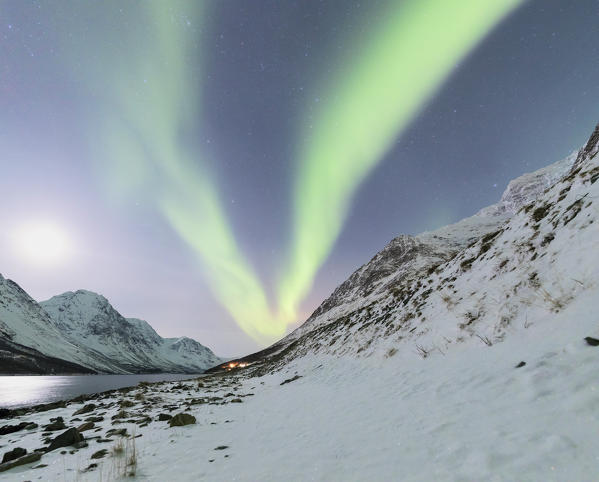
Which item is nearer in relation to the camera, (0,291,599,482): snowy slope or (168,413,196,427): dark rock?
(0,291,599,482): snowy slope

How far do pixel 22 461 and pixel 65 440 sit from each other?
1306 millimetres

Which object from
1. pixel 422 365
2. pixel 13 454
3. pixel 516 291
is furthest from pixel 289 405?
pixel 516 291

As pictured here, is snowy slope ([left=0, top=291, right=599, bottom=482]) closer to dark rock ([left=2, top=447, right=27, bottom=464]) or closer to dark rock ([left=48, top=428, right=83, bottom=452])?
dark rock ([left=48, top=428, right=83, bottom=452])

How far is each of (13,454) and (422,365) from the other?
34.7 feet

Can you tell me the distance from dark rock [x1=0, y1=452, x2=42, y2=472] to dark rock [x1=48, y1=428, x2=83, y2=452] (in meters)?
0.68

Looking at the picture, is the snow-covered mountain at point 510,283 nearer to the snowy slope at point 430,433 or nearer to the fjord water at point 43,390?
the snowy slope at point 430,433

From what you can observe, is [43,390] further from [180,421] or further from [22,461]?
[22,461]

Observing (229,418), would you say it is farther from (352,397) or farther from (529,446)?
(529,446)

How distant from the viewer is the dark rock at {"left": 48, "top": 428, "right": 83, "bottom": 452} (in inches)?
276

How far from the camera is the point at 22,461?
235 inches

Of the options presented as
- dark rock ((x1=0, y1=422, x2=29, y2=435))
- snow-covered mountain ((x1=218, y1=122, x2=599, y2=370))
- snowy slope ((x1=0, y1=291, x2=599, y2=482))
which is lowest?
snowy slope ((x1=0, y1=291, x2=599, y2=482))

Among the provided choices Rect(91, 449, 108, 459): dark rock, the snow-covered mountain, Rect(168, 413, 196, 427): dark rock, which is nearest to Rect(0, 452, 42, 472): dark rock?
Rect(91, 449, 108, 459): dark rock

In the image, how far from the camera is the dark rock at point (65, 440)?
701 centimetres

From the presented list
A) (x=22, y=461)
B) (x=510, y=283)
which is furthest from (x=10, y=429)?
(x=510, y=283)
